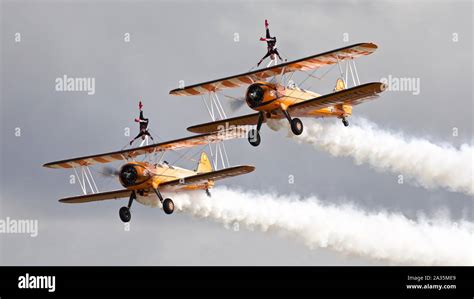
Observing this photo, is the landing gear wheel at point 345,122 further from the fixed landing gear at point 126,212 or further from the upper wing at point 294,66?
the fixed landing gear at point 126,212

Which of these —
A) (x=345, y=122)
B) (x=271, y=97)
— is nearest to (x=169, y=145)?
(x=271, y=97)

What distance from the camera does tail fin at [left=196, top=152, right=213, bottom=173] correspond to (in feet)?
274

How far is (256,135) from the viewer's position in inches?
2955

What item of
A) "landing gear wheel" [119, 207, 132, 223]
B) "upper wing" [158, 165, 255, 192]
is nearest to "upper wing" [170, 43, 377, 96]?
"upper wing" [158, 165, 255, 192]

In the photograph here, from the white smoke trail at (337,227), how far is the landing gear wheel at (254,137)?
6.84 meters

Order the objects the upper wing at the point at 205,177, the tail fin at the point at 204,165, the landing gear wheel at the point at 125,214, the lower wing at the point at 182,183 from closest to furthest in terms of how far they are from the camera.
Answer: the upper wing at the point at 205,177, the lower wing at the point at 182,183, the landing gear wheel at the point at 125,214, the tail fin at the point at 204,165

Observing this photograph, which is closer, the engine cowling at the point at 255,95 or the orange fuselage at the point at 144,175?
the engine cowling at the point at 255,95

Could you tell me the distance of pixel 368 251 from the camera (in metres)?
81.6

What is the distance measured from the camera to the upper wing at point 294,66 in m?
74.4

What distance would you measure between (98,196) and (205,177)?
7.23 m

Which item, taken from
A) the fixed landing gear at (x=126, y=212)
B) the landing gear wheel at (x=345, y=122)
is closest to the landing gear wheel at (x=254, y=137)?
the landing gear wheel at (x=345, y=122)

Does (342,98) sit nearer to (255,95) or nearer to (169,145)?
(255,95)
